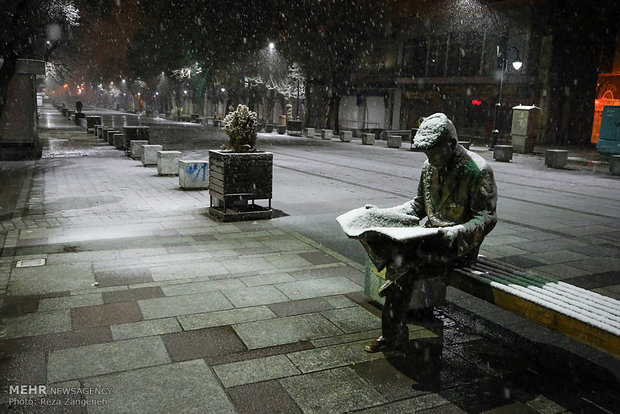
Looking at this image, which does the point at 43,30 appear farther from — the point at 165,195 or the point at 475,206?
the point at 475,206

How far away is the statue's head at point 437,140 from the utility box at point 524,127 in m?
24.3

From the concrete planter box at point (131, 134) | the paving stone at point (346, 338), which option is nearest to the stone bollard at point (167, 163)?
the concrete planter box at point (131, 134)

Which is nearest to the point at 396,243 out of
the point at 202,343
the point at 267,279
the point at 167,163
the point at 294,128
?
the point at 202,343

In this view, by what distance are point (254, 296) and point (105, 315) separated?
146cm

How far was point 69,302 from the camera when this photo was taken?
16.9ft

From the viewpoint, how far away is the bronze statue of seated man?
391 cm

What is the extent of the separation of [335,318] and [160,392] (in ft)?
6.20

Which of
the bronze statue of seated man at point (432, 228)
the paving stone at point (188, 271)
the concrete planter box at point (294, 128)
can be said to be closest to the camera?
the bronze statue of seated man at point (432, 228)

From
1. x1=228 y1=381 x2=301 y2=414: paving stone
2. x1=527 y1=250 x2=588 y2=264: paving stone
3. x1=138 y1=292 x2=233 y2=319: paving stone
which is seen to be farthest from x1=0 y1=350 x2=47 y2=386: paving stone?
x1=527 y1=250 x2=588 y2=264: paving stone

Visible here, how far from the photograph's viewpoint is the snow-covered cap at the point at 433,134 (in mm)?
4133

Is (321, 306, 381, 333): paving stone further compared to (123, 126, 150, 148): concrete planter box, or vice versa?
(123, 126, 150, 148): concrete planter box

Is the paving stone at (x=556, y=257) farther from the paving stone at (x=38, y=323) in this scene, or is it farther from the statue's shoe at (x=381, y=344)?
the paving stone at (x=38, y=323)

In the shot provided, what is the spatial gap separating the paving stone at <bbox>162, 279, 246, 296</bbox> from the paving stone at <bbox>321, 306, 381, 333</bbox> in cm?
120

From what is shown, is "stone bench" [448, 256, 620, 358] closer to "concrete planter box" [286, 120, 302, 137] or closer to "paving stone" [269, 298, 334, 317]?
"paving stone" [269, 298, 334, 317]
